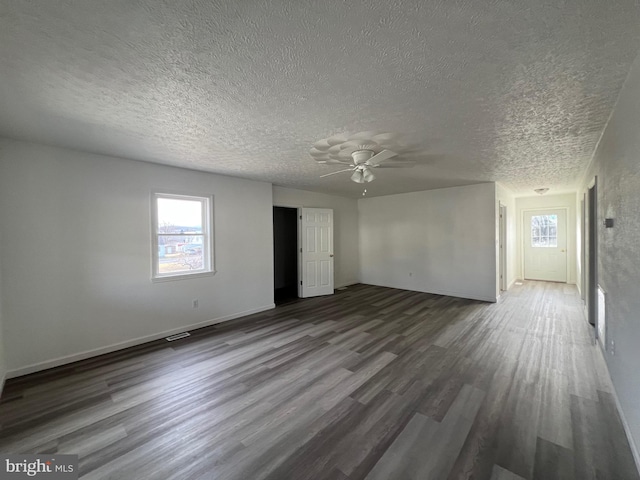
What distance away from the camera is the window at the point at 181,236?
3.72 m

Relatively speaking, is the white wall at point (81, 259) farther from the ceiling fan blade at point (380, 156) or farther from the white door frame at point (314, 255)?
the ceiling fan blade at point (380, 156)

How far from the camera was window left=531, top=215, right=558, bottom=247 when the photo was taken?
7.17 m

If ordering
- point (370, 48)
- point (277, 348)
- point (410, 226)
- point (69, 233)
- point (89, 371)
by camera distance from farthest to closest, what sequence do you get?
point (410, 226), point (277, 348), point (69, 233), point (89, 371), point (370, 48)

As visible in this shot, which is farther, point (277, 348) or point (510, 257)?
point (510, 257)

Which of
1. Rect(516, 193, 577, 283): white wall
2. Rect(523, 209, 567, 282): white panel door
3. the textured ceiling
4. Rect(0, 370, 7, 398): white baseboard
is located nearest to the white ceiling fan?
the textured ceiling

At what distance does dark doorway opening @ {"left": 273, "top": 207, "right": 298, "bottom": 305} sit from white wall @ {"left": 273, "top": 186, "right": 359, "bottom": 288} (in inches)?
44.9

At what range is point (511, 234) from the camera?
688 cm

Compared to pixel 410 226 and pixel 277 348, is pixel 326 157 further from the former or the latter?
pixel 410 226

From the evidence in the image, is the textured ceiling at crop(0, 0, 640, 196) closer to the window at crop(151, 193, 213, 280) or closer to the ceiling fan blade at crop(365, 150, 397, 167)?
the ceiling fan blade at crop(365, 150, 397, 167)

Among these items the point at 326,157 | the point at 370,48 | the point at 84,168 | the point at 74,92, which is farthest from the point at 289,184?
the point at 370,48

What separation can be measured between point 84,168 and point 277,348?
3.25m

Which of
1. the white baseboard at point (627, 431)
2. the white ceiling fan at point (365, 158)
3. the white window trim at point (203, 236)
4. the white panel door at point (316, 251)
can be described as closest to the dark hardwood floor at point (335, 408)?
the white baseboard at point (627, 431)

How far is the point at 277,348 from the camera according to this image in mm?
3264

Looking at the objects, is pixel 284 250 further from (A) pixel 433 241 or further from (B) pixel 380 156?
(B) pixel 380 156
